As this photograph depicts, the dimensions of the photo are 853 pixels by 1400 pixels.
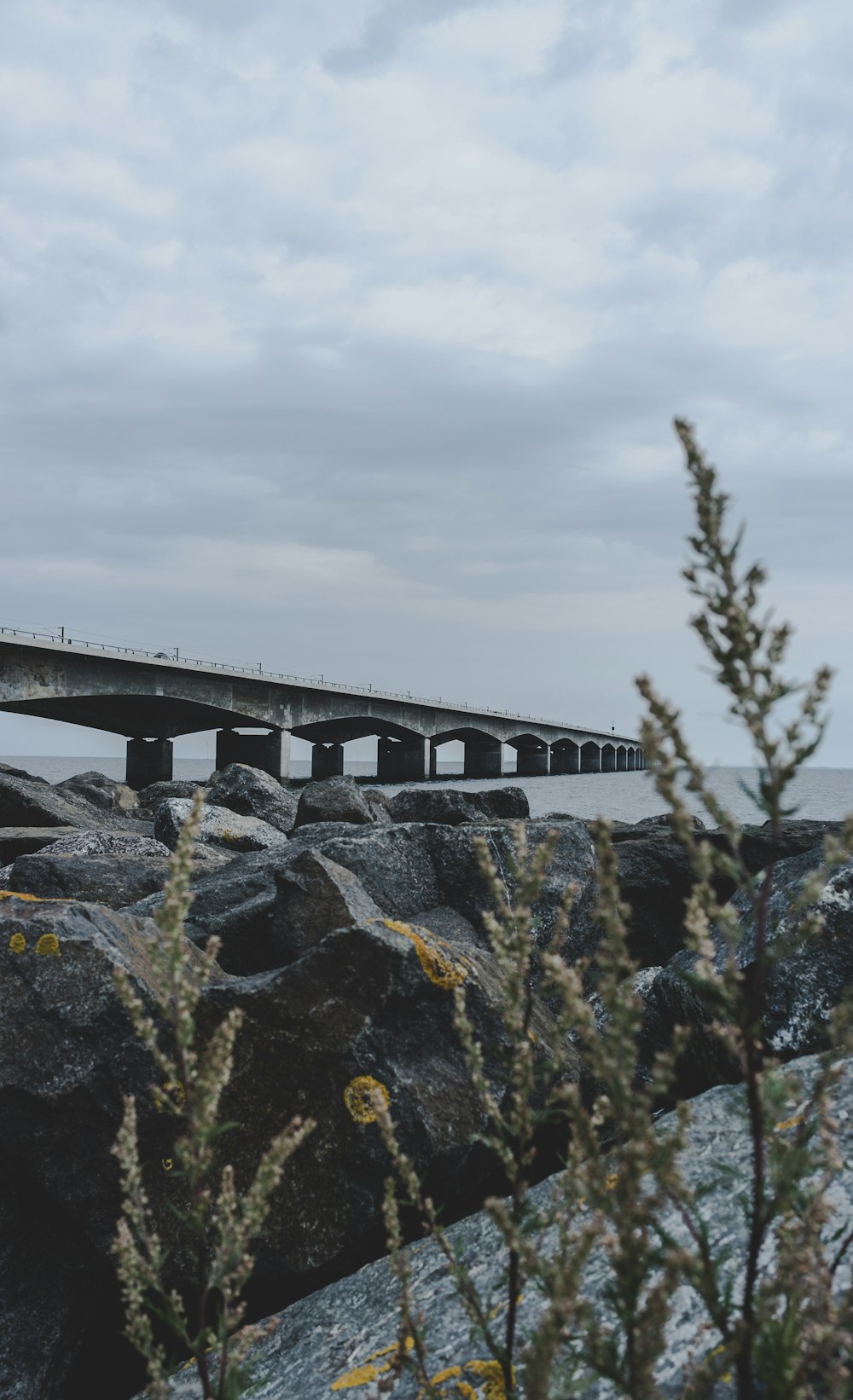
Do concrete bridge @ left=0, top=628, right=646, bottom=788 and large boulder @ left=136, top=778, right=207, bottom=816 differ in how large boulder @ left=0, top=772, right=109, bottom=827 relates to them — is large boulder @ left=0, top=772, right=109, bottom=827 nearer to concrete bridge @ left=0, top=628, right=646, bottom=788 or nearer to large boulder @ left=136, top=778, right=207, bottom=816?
large boulder @ left=136, top=778, right=207, bottom=816

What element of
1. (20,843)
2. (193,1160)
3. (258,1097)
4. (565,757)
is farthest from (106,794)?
(565,757)

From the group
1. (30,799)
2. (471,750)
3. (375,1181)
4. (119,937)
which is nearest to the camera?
(375,1181)

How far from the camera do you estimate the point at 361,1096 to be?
4.21 metres

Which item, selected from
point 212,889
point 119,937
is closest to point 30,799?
point 212,889

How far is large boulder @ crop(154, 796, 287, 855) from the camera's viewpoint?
13992mm

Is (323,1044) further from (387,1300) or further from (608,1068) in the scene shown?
(608,1068)

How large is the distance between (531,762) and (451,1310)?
112978mm

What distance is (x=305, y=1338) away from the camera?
330 centimetres

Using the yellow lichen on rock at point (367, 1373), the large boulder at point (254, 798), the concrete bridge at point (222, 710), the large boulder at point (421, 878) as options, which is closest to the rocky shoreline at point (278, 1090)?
the yellow lichen on rock at point (367, 1373)

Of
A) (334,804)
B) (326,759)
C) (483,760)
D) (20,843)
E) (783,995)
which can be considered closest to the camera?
(783,995)

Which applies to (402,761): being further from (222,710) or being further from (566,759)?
(566,759)

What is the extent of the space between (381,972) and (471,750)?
310 feet

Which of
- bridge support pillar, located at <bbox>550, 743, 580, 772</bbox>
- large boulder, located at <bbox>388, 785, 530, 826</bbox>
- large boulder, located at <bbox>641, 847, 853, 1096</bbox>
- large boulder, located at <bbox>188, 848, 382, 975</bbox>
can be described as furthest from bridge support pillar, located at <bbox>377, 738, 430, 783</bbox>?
large boulder, located at <bbox>641, 847, 853, 1096</bbox>

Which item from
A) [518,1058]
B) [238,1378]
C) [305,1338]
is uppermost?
[518,1058]
